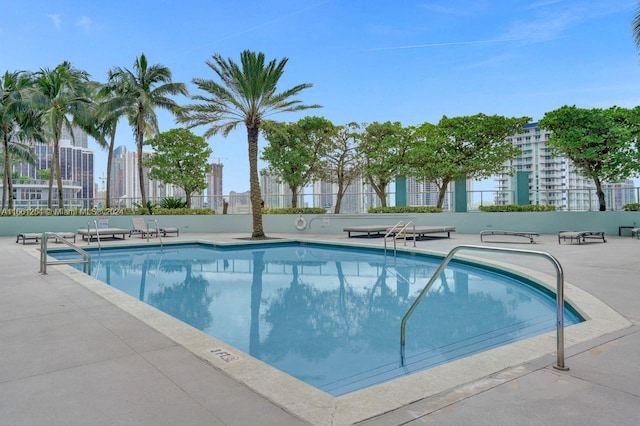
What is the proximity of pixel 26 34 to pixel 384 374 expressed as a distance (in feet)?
72.5

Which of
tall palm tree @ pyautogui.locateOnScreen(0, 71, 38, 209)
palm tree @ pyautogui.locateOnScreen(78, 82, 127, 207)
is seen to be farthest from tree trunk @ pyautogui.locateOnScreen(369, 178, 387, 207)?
tall palm tree @ pyautogui.locateOnScreen(0, 71, 38, 209)

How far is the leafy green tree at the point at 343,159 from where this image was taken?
22.9 metres

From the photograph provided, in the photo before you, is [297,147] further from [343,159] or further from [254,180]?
[254,180]

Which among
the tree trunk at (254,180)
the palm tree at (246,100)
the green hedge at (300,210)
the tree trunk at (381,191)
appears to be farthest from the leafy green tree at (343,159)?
the tree trunk at (254,180)

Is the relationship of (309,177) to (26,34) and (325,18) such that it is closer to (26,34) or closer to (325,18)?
(325,18)

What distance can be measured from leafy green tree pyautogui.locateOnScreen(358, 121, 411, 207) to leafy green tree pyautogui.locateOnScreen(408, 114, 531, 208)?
3.25 ft

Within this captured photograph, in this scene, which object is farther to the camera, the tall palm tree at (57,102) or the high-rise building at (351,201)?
the high-rise building at (351,201)

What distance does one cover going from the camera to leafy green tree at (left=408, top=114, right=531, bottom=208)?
20125 millimetres

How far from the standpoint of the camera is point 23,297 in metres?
5.84

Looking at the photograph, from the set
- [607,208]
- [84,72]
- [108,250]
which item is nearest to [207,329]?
[108,250]

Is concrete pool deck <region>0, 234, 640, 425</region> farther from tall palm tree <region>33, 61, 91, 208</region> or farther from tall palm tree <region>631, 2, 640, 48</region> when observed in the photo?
tall palm tree <region>33, 61, 91, 208</region>

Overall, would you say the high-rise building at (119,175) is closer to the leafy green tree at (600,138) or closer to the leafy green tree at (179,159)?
the leafy green tree at (179,159)

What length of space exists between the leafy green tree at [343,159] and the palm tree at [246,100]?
501 centimetres

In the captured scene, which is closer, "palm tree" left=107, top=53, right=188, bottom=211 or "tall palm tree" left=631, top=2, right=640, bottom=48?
"tall palm tree" left=631, top=2, right=640, bottom=48
